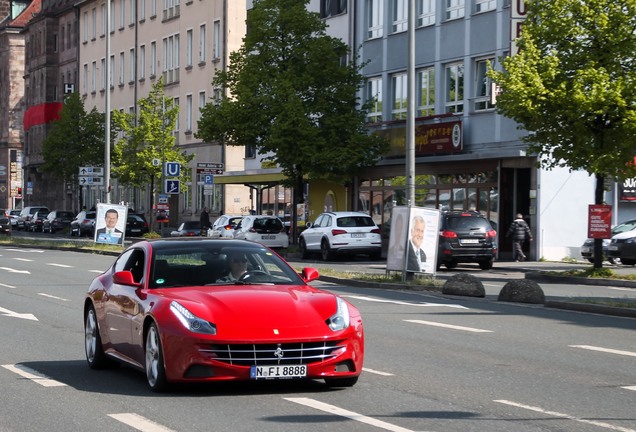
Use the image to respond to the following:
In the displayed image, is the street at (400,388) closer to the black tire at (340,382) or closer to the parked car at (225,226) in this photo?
the black tire at (340,382)

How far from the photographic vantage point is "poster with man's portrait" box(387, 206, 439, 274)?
27.9 m

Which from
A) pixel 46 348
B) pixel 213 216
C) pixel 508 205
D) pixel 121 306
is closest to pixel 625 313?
pixel 46 348

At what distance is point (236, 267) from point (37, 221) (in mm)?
84411

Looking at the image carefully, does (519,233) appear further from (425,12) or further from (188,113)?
(188,113)

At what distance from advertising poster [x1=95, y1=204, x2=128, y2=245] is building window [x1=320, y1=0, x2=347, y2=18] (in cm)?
1307

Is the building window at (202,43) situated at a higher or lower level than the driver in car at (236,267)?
higher

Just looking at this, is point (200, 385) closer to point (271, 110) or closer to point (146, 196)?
point (271, 110)

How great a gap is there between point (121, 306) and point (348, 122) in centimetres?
3892

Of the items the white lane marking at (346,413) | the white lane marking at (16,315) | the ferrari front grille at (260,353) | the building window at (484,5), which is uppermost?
the building window at (484,5)

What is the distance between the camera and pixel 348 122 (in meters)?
50.8

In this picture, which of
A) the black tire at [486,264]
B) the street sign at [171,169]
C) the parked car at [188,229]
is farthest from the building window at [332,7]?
the black tire at [486,264]

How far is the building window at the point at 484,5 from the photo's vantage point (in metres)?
46.0

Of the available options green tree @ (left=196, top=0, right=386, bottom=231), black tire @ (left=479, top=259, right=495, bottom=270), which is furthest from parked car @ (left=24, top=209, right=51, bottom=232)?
black tire @ (left=479, top=259, right=495, bottom=270)

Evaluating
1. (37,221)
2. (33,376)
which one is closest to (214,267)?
(33,376)
